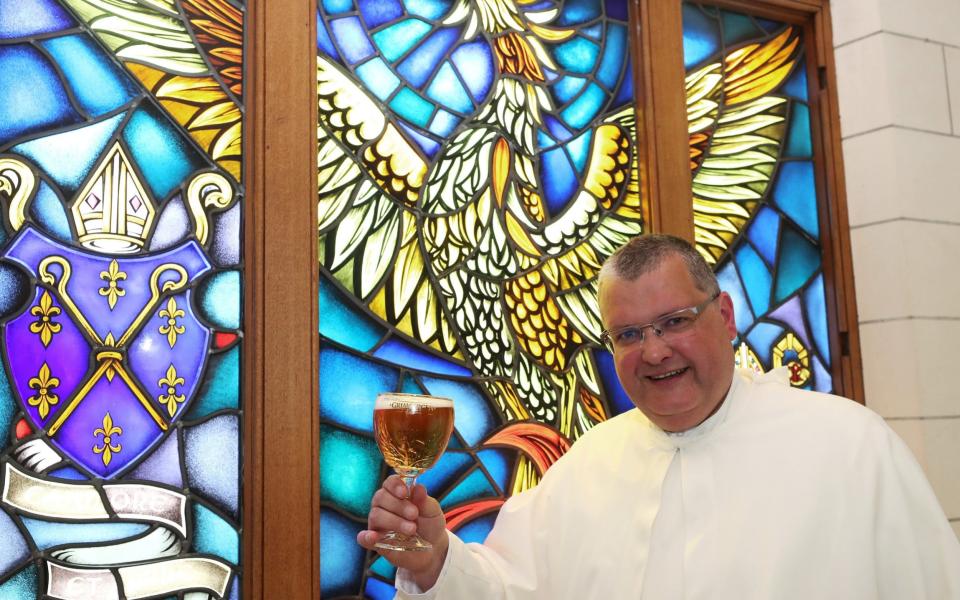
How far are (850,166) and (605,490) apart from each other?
1.98 m

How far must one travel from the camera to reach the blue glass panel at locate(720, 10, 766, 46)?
11.8ft

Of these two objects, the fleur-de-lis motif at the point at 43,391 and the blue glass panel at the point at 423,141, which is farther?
the blue glass panel at the point at 423,141

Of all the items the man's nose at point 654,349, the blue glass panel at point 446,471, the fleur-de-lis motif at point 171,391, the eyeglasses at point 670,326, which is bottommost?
the blue glass panel at point 446,471

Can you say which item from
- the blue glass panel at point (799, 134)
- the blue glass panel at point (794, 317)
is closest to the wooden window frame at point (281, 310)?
the blue glass panel at point (794, 317)

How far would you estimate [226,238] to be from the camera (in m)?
2.62

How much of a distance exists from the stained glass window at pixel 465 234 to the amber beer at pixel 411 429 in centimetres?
104

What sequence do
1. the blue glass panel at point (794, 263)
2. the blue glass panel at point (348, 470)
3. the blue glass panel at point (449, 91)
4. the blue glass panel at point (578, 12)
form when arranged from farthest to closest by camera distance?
the blue glass panel at point (794, 263)
the blue glass panel at point (578, 12)
the blue glass panel at point (449, 91)
the blue glass panel at point (348, 470)

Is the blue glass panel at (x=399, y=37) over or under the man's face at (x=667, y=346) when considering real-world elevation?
over

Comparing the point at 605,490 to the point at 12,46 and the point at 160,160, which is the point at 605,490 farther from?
the point at 12,46

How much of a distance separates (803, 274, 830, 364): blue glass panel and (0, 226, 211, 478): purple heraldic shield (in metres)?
2.19

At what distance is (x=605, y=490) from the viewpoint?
235cm

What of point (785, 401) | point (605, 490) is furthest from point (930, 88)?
point (605, 490)

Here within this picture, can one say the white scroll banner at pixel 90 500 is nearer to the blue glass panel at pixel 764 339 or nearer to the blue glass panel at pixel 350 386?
the blue glass panel at pixel 350 386

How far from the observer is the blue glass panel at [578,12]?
129 inches
